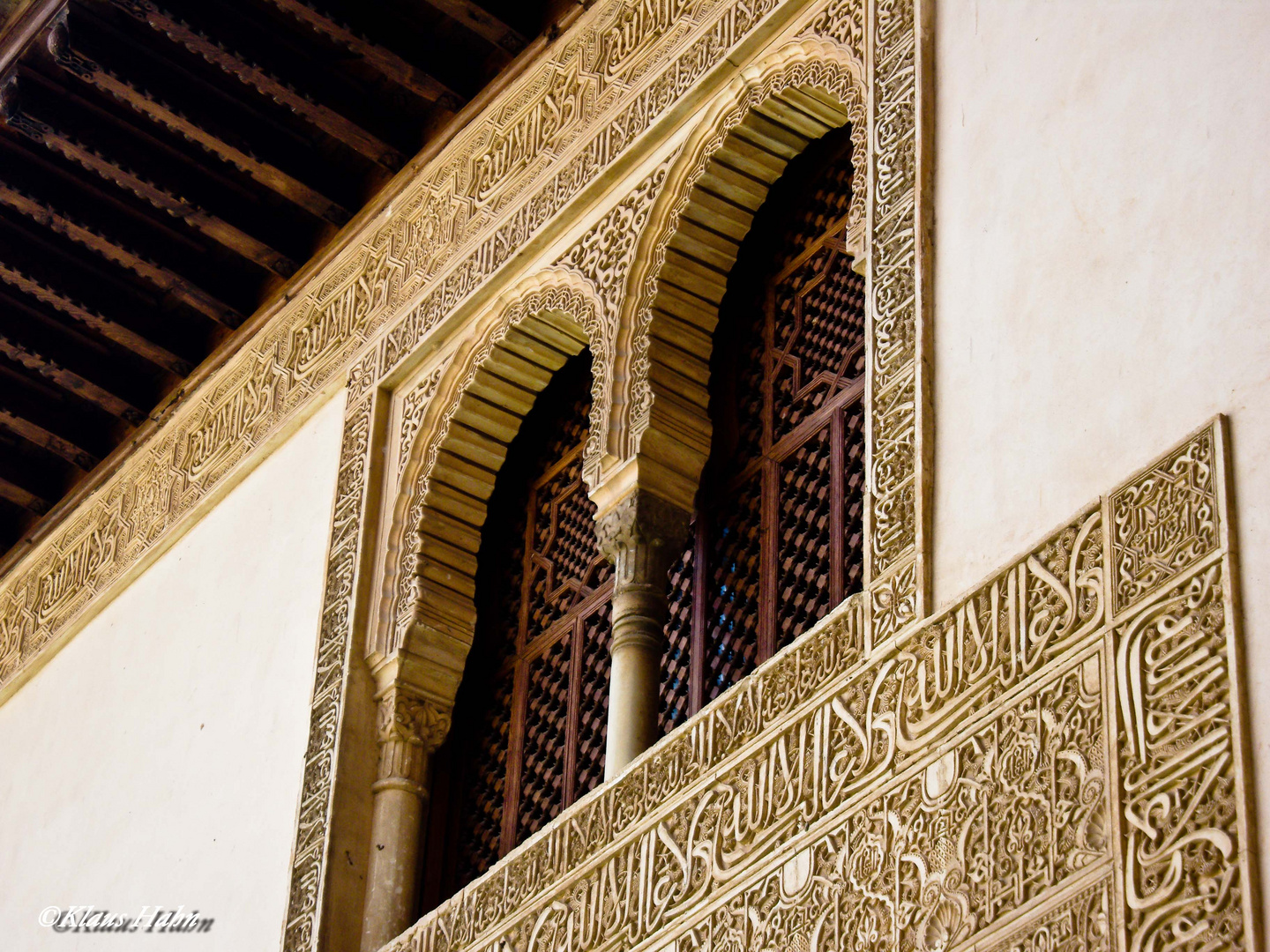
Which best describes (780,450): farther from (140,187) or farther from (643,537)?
(140,187)

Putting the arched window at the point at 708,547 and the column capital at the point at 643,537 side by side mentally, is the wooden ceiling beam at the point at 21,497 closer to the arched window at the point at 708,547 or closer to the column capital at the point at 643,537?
the arched window at the point at 708,547

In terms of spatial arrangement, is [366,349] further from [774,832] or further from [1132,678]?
[1132,678]

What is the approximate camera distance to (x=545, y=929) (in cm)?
441

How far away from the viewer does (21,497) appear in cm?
749

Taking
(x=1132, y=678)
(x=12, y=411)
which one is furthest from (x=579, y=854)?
(x=12, y=411)

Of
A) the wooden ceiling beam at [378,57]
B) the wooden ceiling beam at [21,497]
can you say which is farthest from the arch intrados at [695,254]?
the wooden ceiling beam at [21,497]

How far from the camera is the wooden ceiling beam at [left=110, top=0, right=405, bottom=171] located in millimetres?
5922

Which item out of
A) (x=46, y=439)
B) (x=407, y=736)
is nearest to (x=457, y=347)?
(x=407, y=736)

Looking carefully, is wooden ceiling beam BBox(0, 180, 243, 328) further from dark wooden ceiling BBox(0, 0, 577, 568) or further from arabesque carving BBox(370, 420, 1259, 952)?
arabesque carving BBox(370, 420, 1259, 952)

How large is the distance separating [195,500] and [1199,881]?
4044 millimetres

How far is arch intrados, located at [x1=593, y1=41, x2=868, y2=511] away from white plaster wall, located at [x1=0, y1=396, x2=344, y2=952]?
3.91ft

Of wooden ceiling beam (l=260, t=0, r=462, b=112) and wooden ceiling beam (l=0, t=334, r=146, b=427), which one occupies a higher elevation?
wooden ceiling beam (l=260, t=0, r=462, b=112)

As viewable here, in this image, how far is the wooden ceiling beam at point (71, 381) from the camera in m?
6.95

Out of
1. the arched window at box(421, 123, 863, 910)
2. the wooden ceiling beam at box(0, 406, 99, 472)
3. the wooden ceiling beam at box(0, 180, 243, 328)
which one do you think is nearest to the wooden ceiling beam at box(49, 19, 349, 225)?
the wooden ceiling beam at box(0, 180, 243, 328)
